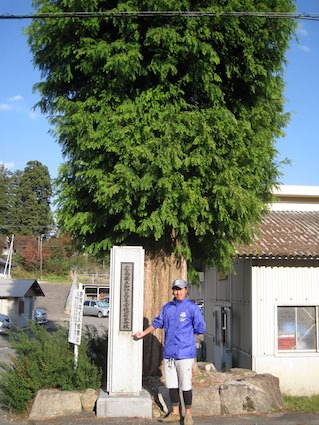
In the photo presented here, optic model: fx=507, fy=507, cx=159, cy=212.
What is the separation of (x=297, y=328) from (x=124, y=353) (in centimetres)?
667

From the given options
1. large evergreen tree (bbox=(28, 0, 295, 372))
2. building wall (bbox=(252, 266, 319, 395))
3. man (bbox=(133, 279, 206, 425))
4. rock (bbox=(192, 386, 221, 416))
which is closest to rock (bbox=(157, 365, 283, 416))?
rock (bbox=(192, 386, 221, 416))

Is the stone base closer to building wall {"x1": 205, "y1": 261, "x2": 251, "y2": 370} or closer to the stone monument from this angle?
the stone monument

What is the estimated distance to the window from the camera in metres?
12.7

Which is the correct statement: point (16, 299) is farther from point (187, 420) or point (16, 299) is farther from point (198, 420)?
point (187, 420)

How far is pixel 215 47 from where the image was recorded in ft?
30.9

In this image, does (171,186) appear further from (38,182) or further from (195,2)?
(38,182)

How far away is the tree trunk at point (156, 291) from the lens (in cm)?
937

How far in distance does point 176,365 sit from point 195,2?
644 centimetres

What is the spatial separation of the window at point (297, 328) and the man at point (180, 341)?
627cm

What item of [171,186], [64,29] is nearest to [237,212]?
[171,186]

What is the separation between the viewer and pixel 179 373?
6863mm

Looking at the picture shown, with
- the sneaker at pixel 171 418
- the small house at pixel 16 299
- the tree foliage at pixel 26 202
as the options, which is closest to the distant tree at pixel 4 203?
the tree foliage at pixel 26 202

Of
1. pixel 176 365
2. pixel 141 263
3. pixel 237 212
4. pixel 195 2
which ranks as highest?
pixel 195 2

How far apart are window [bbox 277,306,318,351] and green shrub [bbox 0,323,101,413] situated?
611cm
